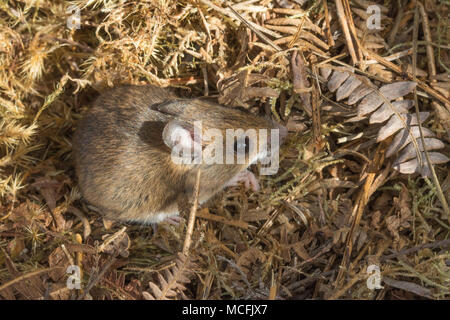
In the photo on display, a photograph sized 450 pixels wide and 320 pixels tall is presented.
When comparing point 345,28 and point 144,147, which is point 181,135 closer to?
point 144,147

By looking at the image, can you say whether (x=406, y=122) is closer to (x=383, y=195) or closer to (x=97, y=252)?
(x=383, y=195)

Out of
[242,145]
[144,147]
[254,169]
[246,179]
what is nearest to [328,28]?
[242,145]

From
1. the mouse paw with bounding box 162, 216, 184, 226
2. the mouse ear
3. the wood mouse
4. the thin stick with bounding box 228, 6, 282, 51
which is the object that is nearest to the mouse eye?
the wood mouse

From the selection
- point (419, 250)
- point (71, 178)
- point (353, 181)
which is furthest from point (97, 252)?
point (419, 250)

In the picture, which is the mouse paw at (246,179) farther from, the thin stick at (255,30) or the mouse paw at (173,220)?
the thin stick at (255,30)

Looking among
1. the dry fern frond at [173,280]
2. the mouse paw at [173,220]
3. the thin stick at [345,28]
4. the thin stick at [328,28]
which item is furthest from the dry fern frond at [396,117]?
the mouse paw at [173,220]

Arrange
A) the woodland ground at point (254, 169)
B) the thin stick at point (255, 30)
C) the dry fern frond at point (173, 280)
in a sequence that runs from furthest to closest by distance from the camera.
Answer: the thin stick at point (255, 30) < the woodland ground at point (254, 169) < the dry fern frond at point (173, 280)

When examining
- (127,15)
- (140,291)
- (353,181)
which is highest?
(127,15)
